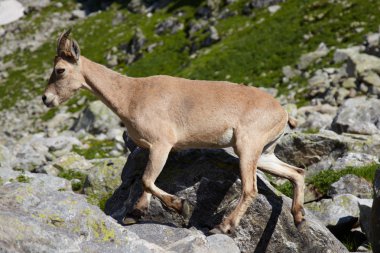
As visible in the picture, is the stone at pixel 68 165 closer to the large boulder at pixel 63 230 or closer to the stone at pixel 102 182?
the stone at pixel 102 182

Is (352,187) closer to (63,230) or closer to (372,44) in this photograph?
(63,230)

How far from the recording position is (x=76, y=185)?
16.8 m

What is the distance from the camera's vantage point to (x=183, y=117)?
10086 millimetres

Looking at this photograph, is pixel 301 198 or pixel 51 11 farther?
pixel 51 11

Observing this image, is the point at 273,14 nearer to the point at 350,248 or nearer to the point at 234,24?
the point at 234,24

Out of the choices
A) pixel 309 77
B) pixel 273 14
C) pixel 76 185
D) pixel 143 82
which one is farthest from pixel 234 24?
pixel 143 82

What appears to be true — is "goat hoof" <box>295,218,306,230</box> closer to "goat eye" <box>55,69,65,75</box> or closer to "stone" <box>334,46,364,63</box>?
"goat eye" <box>55,69,65,75</box>

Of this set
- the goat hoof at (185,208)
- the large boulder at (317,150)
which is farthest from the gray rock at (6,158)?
the goat hoof at (185,208)

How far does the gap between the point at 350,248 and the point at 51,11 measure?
80.1m

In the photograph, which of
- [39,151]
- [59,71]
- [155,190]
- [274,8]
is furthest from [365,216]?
[274,8]

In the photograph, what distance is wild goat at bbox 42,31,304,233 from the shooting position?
9.67 metres

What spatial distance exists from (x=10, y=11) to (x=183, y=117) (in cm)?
8936

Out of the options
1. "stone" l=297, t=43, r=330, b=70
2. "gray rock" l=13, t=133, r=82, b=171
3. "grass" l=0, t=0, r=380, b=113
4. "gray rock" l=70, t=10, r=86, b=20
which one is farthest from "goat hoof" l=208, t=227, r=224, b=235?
"gray rock" l=70, t=10, r=86, b=20

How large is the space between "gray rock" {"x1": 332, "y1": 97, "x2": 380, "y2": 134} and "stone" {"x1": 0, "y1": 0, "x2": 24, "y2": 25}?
76.5 meters
